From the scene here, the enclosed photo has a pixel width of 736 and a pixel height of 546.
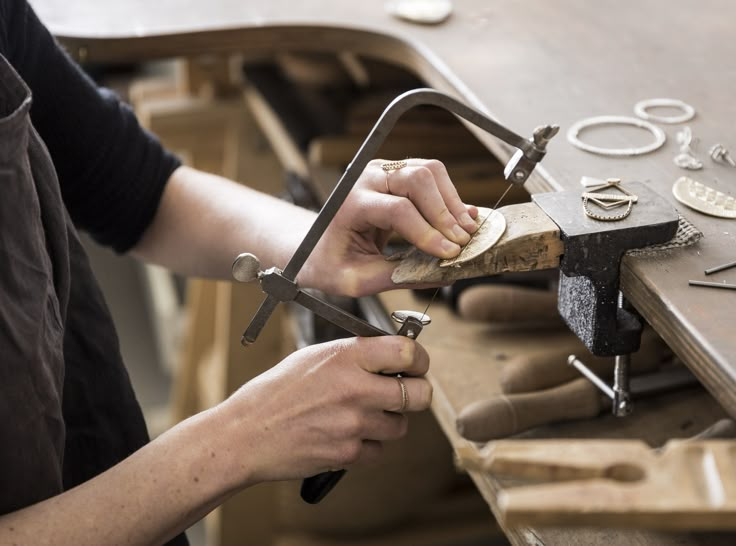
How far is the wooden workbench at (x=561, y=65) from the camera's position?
76cm

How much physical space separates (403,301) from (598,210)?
19.4 inches

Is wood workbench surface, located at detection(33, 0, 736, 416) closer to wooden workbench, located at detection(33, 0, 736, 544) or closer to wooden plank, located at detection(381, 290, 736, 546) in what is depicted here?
wooden workbench, located at detection(33, 0, 736, 544)

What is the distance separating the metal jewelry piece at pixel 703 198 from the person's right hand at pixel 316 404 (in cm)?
29

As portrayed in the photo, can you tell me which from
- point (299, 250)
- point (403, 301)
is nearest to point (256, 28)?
point (403, 301)

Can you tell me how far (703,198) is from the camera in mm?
858

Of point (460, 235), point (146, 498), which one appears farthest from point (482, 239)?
point (146, 498)

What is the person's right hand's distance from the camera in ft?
2.72

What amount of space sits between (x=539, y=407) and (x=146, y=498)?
43 centimetres

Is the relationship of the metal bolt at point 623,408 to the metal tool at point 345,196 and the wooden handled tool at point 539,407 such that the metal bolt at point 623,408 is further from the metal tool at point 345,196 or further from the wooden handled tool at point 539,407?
the metal tool at point 345,196

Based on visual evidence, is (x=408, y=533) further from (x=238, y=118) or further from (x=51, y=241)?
(x=51, y=241)

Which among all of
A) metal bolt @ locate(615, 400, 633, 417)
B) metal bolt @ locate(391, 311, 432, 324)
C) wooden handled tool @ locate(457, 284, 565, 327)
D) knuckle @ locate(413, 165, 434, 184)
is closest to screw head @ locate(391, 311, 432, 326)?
metal bolt @ locate(391, 311, 432, 324)

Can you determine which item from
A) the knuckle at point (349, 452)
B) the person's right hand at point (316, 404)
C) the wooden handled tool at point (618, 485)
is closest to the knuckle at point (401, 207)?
the person's right hand at point (316, 404)

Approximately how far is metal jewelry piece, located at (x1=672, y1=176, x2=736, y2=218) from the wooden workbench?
12 mm

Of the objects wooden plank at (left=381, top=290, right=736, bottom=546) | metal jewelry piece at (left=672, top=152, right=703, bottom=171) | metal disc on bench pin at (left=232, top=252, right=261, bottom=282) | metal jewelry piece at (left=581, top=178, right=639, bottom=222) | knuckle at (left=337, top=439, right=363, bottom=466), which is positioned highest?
metal jewelry piece at (left=581, top=178, right=639, bottom=222)
